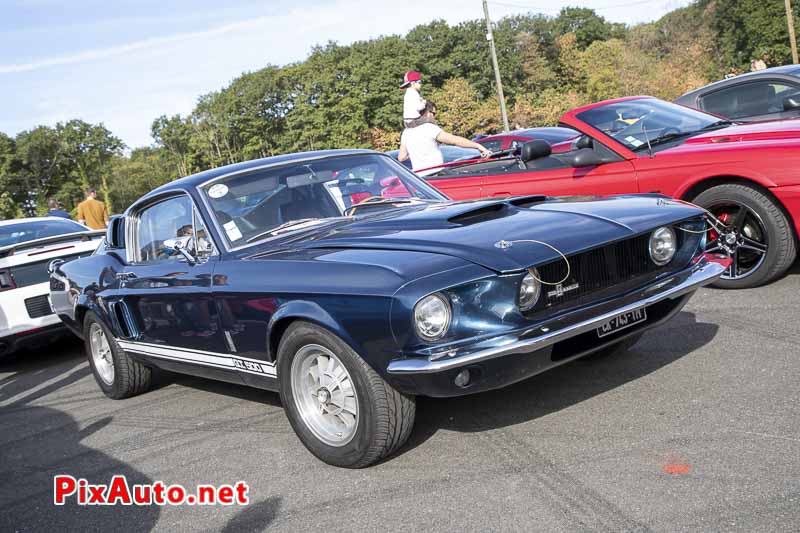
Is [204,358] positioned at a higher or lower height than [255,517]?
higher

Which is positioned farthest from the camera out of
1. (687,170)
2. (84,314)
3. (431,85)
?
(431,85)

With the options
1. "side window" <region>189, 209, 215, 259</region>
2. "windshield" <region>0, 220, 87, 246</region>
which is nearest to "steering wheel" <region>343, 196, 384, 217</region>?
"side window" <region>189, 209, 215, 259</region>

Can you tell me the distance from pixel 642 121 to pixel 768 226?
1661 mm

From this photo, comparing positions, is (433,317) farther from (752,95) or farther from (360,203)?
(752,95)

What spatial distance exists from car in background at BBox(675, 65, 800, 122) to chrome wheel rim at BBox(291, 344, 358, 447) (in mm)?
5646

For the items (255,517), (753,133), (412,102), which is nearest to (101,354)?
(255,517)

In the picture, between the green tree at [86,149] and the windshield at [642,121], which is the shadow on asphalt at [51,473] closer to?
the windshield at [642,121]

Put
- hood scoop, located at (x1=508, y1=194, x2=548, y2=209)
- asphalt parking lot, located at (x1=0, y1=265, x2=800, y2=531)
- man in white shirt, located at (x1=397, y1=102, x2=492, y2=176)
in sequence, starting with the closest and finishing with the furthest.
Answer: asphalt parking lot, located at (x1=0, y1=265, x2=800, y2=531) → hood scoop, located at (x1=508, y1=194, x2=548, y2=209) → man in white shirt, located at (x1=397, y1=102, x2=492, y2=176)

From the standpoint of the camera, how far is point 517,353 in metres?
3.33

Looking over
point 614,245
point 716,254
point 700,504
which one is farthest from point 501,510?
point 716,254

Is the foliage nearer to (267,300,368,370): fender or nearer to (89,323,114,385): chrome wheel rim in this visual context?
(89,323,114,385): chrome wheel rim

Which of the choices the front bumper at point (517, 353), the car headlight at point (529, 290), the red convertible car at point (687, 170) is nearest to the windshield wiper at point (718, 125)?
the red convertible car at point (687, 170)

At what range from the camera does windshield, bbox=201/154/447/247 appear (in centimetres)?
461

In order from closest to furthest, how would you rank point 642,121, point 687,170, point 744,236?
point 744,236, point 687,170, point 642,121
